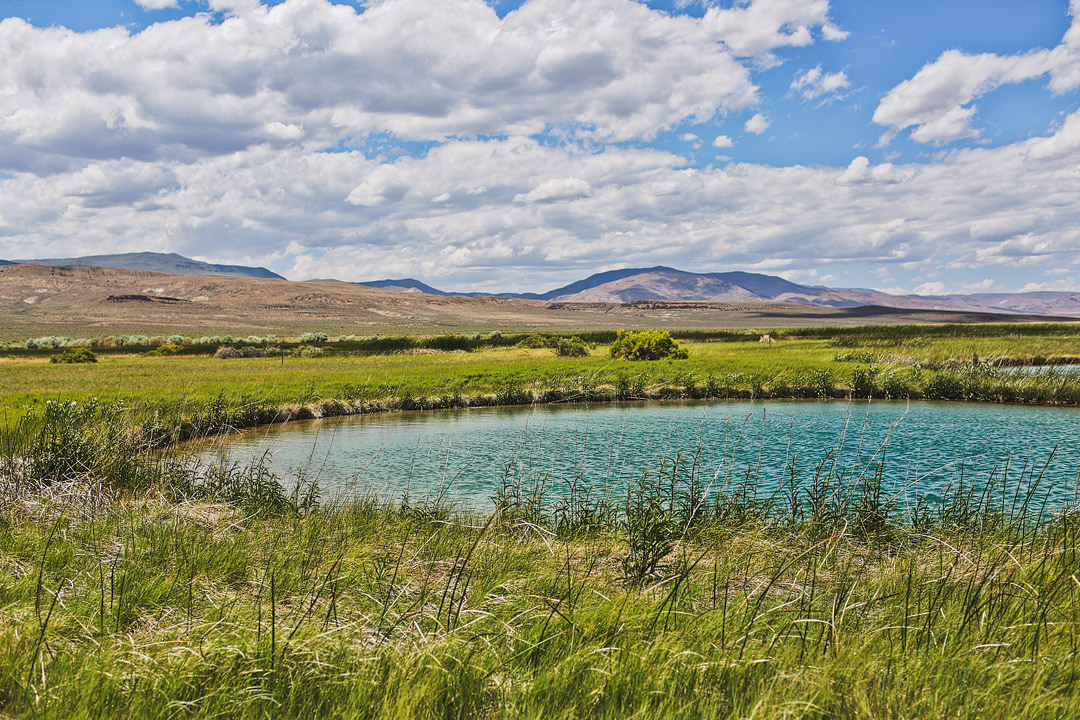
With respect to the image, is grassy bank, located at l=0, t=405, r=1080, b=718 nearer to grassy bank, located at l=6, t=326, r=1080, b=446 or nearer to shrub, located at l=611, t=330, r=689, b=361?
grassy bank, located at l=6, t=326, r=1080, b=446

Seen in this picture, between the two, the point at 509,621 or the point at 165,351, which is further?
the point at 165,351

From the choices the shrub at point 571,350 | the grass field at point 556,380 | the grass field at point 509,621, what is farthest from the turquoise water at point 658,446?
the shrub at point 571,350

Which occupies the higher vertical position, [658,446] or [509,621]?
[509,621]

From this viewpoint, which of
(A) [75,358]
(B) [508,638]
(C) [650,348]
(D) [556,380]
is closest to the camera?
(B) [508,638]

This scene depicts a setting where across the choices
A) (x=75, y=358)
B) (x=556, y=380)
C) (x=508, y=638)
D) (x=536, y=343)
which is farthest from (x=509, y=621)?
(x=536, y=343)

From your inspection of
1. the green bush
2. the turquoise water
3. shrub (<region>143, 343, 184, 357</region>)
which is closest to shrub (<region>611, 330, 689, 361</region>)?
the turquoise water

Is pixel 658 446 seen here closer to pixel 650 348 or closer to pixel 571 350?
pixel 650 348

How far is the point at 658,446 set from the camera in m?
18.3

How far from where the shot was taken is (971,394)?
94.2 feet

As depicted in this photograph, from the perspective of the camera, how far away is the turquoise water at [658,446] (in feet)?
41.3

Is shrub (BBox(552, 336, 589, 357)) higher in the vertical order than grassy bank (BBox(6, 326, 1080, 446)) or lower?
higher

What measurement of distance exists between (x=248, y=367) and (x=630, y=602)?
3987 centimetres

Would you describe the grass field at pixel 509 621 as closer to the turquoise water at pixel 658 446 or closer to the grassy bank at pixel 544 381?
the turquoise water at pixel 658 446

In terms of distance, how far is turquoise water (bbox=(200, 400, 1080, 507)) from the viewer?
12594mm
